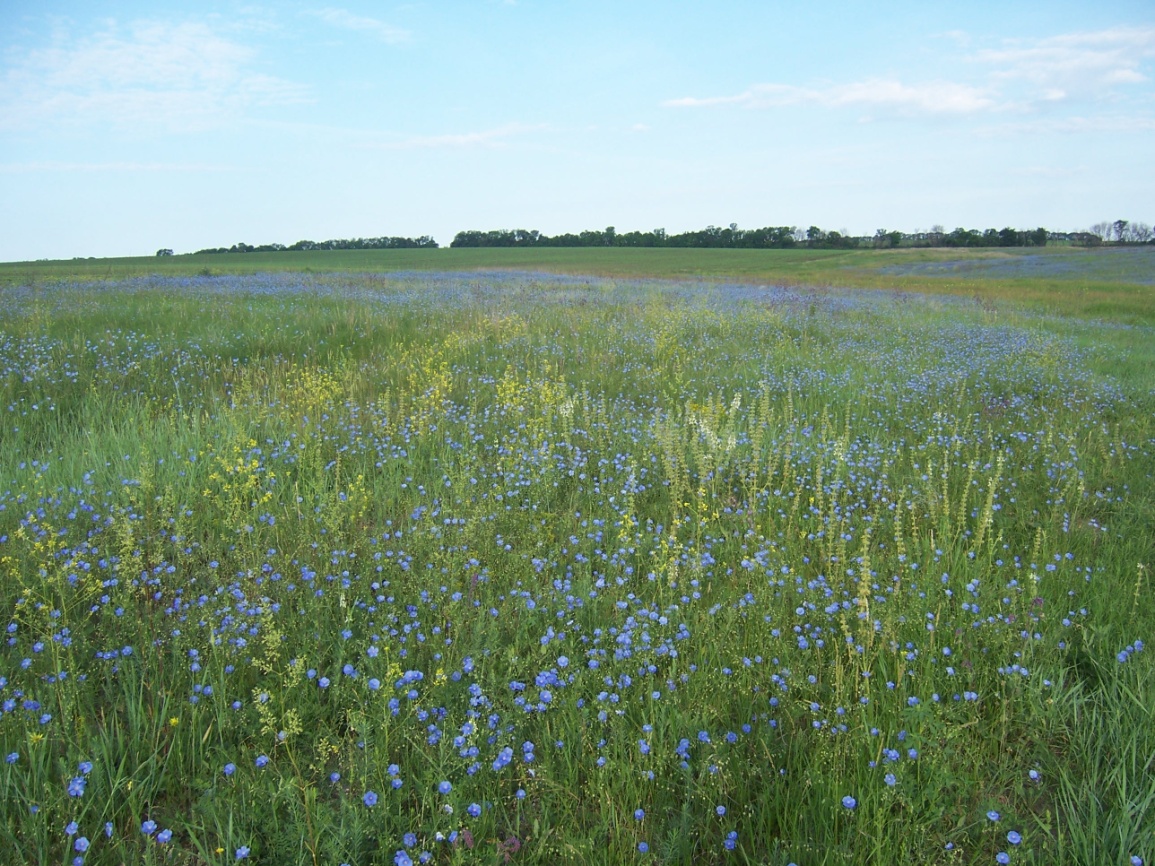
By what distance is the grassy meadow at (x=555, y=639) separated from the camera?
6.81 feet

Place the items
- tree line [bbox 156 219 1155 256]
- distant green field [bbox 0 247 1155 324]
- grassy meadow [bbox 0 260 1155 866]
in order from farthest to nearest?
1. tree line [bbox 156 219 1155 256]
2. distant green field [bbox 0 247 1155 324]
3. grassy meadow [bbox 0 260 1155 866]

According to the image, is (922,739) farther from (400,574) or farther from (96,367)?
(96,367)

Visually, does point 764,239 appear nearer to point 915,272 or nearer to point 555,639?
point 915,272

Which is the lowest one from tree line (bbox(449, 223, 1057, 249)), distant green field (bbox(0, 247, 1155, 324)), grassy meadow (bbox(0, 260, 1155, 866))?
grassy meadow (bbox(0, 260, 1155, 866))

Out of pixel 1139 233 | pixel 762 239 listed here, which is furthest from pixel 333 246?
pixel 1139 233

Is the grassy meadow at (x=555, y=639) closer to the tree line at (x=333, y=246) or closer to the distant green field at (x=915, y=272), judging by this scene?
the distant green field at (x=915, y=272)

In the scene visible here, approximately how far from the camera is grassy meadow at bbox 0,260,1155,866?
2076 millimetres

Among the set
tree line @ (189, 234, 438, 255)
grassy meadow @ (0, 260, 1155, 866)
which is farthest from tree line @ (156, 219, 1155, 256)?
grassy meadow @ (0, 260, 1155, 866)

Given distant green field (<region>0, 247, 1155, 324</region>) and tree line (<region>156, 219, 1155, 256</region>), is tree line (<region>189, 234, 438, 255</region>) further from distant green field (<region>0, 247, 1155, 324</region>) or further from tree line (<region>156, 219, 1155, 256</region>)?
distant green field (<region>0, 247, 1155, 324</region>)

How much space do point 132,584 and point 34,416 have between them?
13.2ft

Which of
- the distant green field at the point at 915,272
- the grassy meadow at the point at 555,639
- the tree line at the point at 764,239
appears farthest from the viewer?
the tree line at the point at 764,239

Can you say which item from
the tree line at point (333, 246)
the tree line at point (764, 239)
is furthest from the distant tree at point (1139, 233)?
the tree line at point (333, 246)

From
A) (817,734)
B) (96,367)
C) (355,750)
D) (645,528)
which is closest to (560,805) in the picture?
(355,750)

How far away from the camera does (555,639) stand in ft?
9.16
